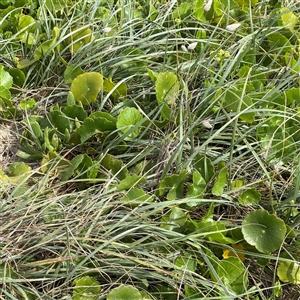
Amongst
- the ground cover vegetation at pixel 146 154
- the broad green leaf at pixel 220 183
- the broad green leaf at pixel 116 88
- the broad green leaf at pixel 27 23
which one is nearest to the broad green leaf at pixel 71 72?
the ground cover vegetation at pixel 146 154

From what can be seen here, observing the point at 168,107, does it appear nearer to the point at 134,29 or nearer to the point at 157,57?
the point at 157,57

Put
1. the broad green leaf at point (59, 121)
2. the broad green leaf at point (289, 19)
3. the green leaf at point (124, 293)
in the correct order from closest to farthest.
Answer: the green leaf at point (124, 293), the broad green leaf at point (59, 121), the broad green leaf at point (289, 19)

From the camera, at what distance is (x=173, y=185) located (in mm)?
1458

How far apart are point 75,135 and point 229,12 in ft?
3.13

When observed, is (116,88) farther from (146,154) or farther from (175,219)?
(175,219)

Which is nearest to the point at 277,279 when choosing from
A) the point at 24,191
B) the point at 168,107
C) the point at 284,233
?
the point at 284,233

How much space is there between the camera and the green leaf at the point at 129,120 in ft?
5.23

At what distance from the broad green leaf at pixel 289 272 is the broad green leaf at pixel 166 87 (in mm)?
659

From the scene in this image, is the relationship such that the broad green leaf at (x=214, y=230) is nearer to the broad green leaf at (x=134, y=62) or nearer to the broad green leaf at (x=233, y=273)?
the broad green leaf at (x=233, y=273)

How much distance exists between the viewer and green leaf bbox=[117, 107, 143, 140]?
1.59 metres

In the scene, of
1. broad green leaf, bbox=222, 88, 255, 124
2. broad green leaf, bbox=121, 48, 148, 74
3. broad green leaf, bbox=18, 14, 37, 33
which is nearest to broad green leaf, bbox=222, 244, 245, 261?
broad green leaf, bbox=222, 88, 255, 124

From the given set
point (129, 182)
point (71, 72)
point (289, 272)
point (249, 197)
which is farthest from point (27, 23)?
point (289, 272)

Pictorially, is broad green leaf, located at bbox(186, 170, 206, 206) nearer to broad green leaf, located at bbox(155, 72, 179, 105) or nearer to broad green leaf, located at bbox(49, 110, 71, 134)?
broad green leaf, located at bbox(155, 72, 179, 105)

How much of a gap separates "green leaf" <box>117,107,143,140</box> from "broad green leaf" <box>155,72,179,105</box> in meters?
0.10
